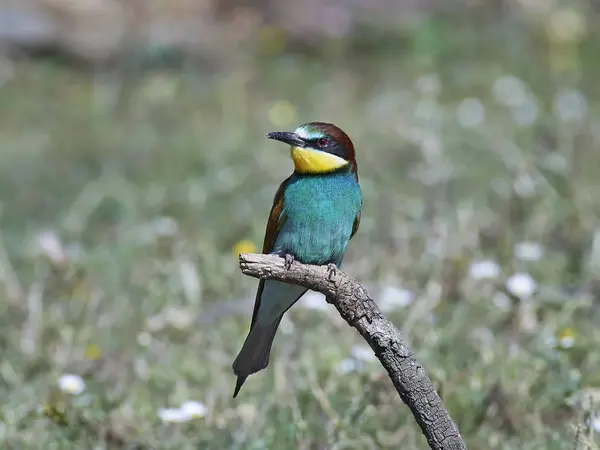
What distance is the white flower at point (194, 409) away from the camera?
2745mm

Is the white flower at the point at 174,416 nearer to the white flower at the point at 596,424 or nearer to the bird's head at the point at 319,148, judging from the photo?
the bird's head at the point at 319,148

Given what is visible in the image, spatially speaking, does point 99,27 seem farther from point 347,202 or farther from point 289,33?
point 347,202

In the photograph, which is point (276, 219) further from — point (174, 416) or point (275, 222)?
point (174, 416)

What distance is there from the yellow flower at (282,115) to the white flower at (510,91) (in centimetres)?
125

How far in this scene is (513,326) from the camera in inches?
132

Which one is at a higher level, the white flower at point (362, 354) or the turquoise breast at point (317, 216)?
the turquoise breast at point (317, 216)

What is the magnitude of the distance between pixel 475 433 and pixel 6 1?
6134mm

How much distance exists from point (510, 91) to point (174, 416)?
418cm

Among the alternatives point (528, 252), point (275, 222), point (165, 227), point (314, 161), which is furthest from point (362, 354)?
point (165, 227)

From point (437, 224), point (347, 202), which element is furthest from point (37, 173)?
point (347, 202)

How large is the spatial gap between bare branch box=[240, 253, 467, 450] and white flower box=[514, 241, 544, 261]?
173cm

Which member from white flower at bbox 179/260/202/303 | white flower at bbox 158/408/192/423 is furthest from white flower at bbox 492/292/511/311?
white flower at bbox 158/408/192/423

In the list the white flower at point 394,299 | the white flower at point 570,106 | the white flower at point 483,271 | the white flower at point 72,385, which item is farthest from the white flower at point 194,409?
the white flower at point 570,106

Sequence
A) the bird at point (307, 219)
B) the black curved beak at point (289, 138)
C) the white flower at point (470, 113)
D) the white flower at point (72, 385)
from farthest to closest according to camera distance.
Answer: the white flower at point (470, 113) < the white flower at point (72, 385) < the bird at point (307, 219) < the black curved beak at point (289, 138)
